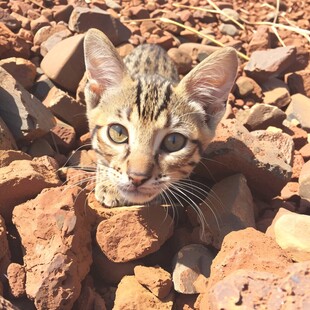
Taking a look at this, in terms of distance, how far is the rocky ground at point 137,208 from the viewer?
2.89 m

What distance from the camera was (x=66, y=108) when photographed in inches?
185

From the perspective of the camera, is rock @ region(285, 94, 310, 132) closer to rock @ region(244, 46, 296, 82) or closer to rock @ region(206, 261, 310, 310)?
rock @ region(244, 46, 296, 82)

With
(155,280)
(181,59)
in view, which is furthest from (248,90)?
(155,280)

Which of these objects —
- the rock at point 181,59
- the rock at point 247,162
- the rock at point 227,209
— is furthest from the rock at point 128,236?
the rock at point 181,59

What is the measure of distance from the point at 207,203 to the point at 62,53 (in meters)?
2.34

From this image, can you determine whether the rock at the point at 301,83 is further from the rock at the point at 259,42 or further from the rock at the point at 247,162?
the rock at the point at 247,162

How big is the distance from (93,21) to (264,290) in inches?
164

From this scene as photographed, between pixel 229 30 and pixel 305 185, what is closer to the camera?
pixel 305 185

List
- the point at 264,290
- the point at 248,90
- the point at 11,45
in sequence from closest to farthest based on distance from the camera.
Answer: the point at 264,290 → the point at 11,45 → the point at 248,90

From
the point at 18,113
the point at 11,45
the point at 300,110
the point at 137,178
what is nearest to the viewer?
the point at 137,178

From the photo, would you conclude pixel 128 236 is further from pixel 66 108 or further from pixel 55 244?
pixel 66 108

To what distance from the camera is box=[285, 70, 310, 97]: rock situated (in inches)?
231

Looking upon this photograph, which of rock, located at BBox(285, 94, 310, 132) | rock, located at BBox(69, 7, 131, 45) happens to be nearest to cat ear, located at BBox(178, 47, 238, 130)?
rock, located at BBox(285, 94, 310, 132)

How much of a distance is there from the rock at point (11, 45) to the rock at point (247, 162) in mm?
2280
